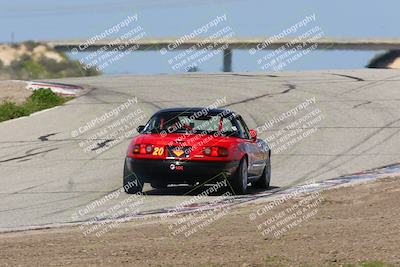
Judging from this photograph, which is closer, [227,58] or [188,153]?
[188,153]

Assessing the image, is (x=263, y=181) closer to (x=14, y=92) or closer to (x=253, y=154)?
(x=253, y=154)

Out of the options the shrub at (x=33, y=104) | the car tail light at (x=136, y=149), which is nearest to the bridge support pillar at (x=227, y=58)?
the shrub at (x=33, y=104)

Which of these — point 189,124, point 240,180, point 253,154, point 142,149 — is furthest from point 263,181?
point 142,149

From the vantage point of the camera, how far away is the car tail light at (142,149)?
1564cm

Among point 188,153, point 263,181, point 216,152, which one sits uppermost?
point 188,153

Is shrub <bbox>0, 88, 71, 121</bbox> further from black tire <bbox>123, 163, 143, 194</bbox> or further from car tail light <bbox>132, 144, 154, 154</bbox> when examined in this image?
car tail light <bbox>132, 144, 154, 154</bbox>

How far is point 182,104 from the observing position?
30.6 meters

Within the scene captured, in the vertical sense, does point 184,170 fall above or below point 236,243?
below

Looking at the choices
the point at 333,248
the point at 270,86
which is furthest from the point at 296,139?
the point at 333,248

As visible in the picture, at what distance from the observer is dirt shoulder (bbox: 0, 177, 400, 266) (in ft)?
30.1

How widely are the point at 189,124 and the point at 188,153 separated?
0.71 m

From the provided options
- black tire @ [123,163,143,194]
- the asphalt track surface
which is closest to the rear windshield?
black tire @ [123,163,143,194]

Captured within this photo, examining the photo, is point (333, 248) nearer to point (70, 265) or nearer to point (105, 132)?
point (70, 265)

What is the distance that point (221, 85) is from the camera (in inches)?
1407
